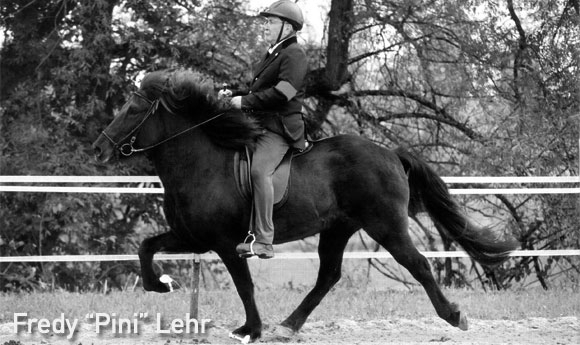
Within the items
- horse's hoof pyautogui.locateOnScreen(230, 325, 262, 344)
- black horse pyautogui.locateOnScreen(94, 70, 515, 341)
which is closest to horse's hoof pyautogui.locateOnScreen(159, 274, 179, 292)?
black horse pyautogui.locateOnScreen(94, 70, 515, 341)

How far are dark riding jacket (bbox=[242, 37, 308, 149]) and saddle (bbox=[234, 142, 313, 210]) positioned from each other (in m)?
0.24

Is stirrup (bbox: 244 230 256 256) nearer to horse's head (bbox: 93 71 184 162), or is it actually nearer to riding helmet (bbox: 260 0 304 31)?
horse's head (bbox: 93 71 184 162)

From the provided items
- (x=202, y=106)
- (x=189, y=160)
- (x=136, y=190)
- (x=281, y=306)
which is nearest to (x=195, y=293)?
(x=281, y=306)

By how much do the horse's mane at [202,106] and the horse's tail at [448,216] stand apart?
152cm

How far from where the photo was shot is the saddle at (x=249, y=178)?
6.27 metres

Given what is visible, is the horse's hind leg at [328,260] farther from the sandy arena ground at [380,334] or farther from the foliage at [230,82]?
the foliage at [230,82]

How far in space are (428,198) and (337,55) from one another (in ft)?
17.2

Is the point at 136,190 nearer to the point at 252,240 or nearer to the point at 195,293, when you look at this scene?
the point at 195,293

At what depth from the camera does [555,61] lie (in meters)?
11.5

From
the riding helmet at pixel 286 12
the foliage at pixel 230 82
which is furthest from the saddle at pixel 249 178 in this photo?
the foliage at pixel 230 82

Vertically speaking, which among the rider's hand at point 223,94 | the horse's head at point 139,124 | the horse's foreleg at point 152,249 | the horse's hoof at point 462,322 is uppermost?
the rider's hand at point 223,94

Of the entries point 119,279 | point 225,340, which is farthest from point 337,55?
point 225,340

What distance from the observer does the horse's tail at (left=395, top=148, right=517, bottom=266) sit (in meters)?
7.13

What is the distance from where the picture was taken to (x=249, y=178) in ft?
20.5
